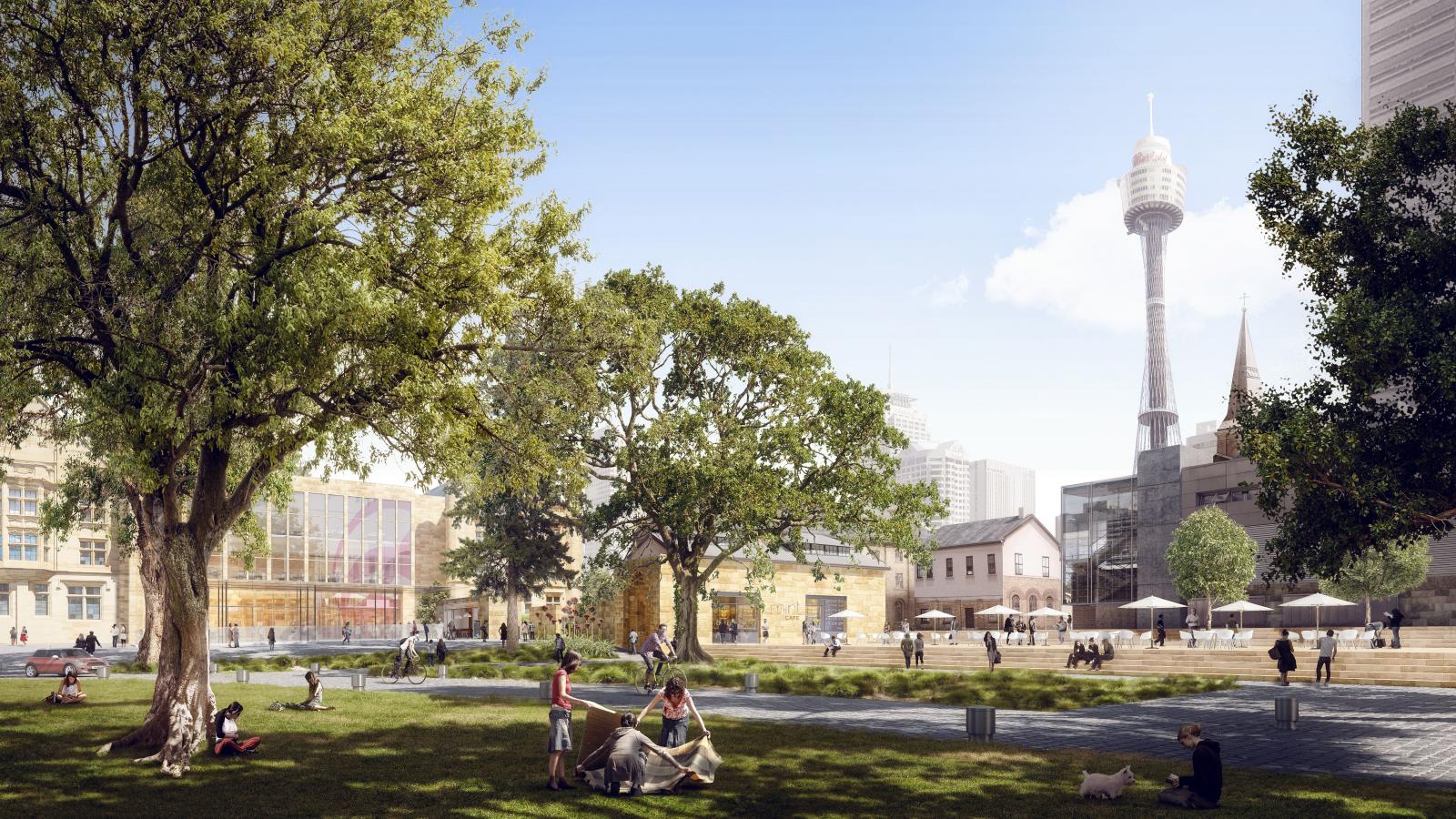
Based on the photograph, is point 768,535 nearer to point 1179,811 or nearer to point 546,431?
point 546,431

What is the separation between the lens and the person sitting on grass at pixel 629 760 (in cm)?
1432

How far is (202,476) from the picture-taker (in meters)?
18.0

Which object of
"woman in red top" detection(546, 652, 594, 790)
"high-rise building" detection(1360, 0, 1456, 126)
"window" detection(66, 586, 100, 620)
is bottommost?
"window" detection(66, 586, 100, 620)

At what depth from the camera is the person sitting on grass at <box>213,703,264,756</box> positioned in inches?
682

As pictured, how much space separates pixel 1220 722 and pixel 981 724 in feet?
22.2

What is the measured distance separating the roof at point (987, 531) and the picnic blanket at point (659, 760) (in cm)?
6944

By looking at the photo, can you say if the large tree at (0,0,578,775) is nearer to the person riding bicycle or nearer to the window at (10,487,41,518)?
the person riding bicycle

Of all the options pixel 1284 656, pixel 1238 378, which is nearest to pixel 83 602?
pixel 1284 656

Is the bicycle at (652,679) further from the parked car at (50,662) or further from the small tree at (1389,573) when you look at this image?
the small tree at (1389,573)

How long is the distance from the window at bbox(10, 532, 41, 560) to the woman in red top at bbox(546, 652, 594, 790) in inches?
2821

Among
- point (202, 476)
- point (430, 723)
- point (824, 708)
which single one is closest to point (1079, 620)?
point (824, 708)

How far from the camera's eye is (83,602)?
7450 centimetres

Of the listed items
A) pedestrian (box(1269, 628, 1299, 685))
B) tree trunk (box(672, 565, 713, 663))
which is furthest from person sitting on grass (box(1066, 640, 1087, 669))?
tree trunk (box(672, 565, 713, 663))

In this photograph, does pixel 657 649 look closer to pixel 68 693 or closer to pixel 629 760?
pixel 629 760
